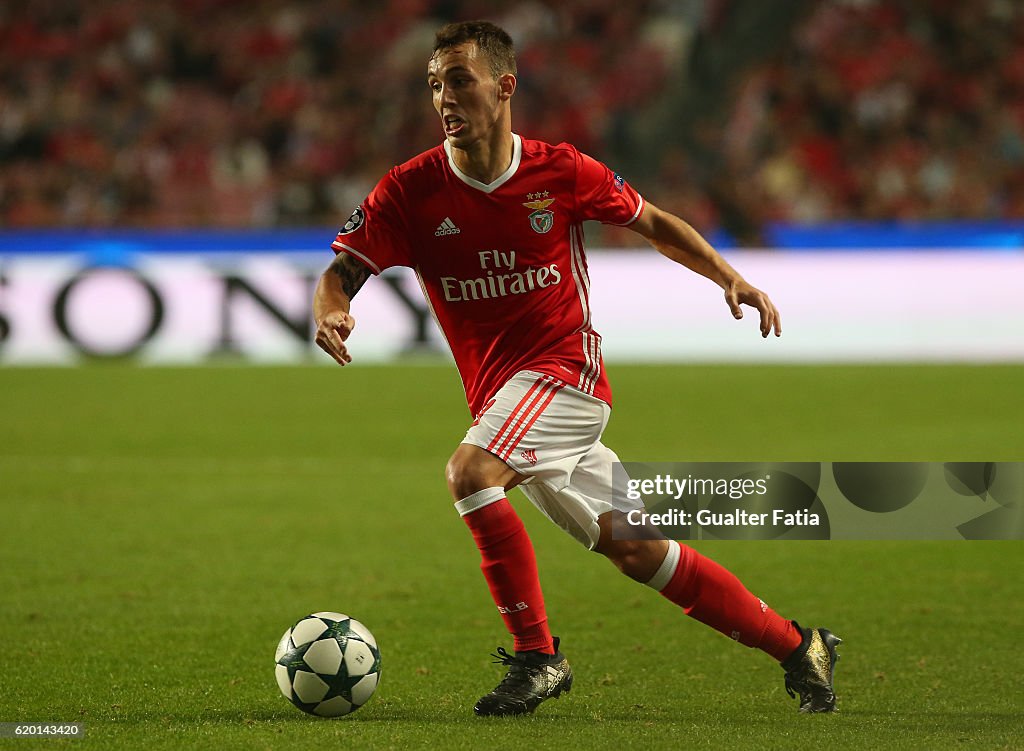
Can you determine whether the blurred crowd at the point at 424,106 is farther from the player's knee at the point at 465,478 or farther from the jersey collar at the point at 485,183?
the player's knee at the point at 465,478

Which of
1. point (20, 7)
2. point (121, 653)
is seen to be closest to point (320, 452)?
point (121, 653)

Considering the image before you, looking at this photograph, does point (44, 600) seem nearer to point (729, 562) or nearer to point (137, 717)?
point (137, 717)

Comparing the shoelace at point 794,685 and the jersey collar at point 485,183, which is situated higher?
the jersey collar at point 485,183

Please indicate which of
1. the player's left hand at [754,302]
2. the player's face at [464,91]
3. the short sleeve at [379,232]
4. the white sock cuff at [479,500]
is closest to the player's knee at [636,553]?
the white sock cuff at [479,500]

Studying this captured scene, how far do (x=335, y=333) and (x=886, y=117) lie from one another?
1381 cm

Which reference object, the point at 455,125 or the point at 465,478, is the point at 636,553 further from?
the point at 455,125

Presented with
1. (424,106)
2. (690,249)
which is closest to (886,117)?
(424,106)

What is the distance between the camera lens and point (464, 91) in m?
3.86

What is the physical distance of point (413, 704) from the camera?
3973mm

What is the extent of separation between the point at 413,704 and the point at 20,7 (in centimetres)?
1710

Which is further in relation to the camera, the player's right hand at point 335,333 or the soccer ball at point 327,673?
the soccer ball at point 327,673

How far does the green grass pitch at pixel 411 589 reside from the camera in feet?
12.3

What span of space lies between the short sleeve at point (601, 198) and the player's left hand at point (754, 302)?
38 centimetres

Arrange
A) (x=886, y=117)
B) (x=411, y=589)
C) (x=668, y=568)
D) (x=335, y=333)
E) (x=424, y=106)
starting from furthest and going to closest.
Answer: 1. (x=424, y=106)
2. (x=886, y=117)
3. (x=411, y=589)
4. (x=668, y=568)
5. (x=335, y=333)
